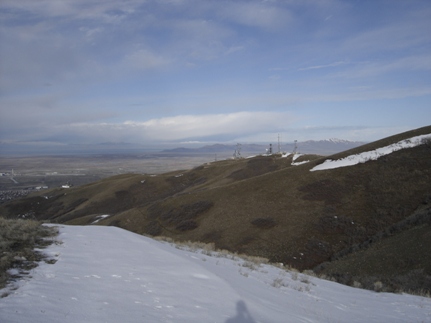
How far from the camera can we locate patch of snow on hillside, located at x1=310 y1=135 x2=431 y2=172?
38272 mm

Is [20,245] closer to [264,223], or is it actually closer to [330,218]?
[264,223]

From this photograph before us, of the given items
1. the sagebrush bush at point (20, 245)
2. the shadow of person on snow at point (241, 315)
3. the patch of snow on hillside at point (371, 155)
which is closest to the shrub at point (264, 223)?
the patch of snow on hillside at point (371, 155)

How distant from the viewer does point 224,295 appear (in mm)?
7332

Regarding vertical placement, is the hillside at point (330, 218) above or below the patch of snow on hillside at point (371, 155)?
below

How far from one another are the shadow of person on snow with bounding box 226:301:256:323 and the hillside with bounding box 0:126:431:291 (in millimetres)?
9076

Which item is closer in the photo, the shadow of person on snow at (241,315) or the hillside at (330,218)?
the shadow of person on snow at (241,315)

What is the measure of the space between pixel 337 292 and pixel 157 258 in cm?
710

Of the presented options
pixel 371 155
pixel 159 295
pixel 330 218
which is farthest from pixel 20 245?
pixel 371 155

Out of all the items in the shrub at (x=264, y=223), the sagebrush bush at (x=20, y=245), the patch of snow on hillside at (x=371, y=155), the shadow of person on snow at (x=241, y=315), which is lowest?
the shrub at (x=264, y=223)

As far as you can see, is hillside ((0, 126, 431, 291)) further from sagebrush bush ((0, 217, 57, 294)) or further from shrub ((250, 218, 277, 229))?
sagebrush bush ((0, 217, 57, 294))

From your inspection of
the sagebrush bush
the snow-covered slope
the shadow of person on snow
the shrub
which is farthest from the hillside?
the sagebrush bush

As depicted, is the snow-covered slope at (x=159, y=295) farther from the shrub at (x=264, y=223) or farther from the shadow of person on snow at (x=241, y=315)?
the shrub at (x=264, y=223)

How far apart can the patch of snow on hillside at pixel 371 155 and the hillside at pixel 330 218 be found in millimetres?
978

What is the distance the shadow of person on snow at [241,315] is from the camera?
20.1 feet
